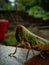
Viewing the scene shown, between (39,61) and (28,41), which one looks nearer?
(39,61)

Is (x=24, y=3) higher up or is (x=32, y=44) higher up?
(x=32, y=44)

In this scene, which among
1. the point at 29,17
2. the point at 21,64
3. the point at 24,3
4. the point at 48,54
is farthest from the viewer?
the point at 24,3

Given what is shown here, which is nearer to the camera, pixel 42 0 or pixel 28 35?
pixel 28 35

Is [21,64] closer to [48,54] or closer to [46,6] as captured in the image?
[48,54]

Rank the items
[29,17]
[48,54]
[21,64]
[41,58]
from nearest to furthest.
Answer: [21,64], [41,58], [48,54], [29,17]

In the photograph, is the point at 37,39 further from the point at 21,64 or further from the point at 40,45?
the point at 21,64

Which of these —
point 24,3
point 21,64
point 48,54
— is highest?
point 21,64

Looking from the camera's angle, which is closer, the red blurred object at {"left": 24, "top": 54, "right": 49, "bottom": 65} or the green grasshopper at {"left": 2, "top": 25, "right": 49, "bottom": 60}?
the red blurred object at {"left": 24, "top": 54, "right": 49, "bottom": 65}

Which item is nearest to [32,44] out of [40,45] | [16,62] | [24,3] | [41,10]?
[40,45]

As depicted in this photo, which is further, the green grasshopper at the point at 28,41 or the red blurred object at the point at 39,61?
the green grasshopper at the point at 28,41
